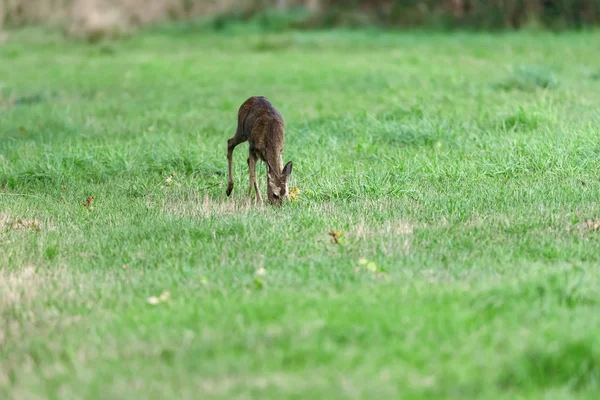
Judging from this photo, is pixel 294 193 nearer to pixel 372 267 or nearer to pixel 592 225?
pixel 372 267

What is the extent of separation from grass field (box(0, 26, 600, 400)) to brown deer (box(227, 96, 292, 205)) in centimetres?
19

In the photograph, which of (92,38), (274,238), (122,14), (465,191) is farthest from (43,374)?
(122,14)

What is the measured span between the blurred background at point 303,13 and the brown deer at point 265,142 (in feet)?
55.0

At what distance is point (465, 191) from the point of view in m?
8.32

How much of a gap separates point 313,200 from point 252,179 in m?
0.62

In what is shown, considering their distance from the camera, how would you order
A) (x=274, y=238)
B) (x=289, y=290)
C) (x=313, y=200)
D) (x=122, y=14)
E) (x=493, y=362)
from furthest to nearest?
(x=122, y=14) → (x=313, y=200) → (x=274, y=238) → (x=289, y=290) → (x=493, y=362)

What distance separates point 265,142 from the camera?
828 centimetres

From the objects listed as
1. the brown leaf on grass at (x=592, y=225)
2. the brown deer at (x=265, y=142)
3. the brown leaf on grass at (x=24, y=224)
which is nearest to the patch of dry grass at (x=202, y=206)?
the brown deer at (x=265, y=142)

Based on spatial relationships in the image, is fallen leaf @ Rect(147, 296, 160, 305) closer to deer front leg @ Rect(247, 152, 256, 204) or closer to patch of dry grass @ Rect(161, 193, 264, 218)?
patch of dry grass @ Rect(161, 193, 264, 218)

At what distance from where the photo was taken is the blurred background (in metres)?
24.5

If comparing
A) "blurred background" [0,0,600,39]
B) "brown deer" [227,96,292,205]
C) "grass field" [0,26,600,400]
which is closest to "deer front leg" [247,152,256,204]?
"brown deer" [227,96,292,205]

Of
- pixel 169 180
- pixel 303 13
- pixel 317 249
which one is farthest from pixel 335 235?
pixel 303 13

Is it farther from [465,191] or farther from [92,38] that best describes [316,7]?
[465,191]

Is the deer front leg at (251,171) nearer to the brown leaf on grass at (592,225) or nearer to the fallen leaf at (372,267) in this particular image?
the fallen leaf at (372,267)
